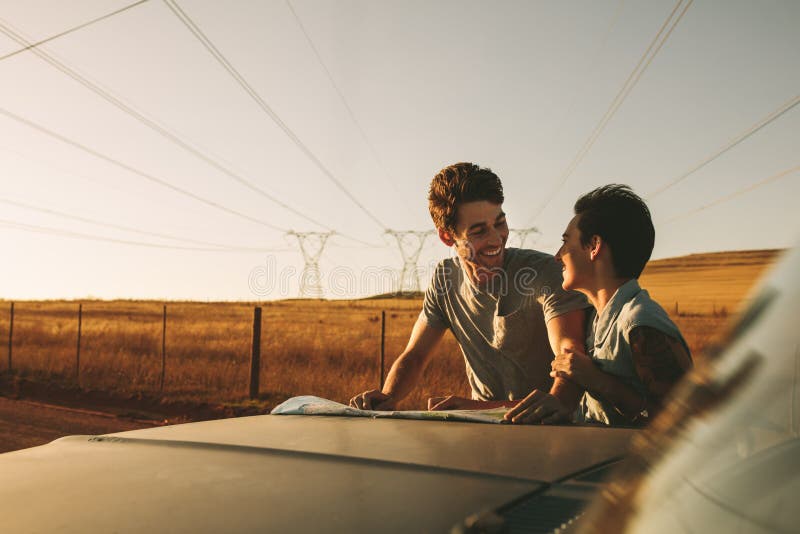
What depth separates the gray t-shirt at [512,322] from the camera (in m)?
3.82

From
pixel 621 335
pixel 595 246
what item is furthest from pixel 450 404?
→ pixel 595 246

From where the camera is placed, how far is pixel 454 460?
1572 mm

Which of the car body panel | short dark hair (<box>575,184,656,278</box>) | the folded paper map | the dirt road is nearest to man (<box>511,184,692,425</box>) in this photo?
short dark hair (<box>575,184,656,278</box>)

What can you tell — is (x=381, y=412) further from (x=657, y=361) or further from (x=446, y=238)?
(x=446, y=238)

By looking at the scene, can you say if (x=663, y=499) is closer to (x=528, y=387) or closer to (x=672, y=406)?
(x=672, y=406)

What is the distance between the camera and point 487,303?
4.09 metres

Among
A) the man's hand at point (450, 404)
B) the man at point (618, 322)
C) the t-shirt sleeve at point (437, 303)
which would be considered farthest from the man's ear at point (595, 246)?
the t-shirt sleeve at point (437, 303)

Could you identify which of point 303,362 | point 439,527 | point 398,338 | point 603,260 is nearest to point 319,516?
point 439,527

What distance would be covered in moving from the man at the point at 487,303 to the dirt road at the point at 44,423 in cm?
629

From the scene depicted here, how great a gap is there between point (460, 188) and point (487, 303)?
746 mm

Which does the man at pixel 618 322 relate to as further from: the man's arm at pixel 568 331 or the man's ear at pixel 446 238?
the man's ear at pixel 446 238

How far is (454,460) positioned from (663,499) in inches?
37.9

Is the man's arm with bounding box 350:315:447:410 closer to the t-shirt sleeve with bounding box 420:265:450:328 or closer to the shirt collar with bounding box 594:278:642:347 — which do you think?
the t-shirt sleeve with bounding box 420:265:450:328

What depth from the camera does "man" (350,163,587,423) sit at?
3.84 m
